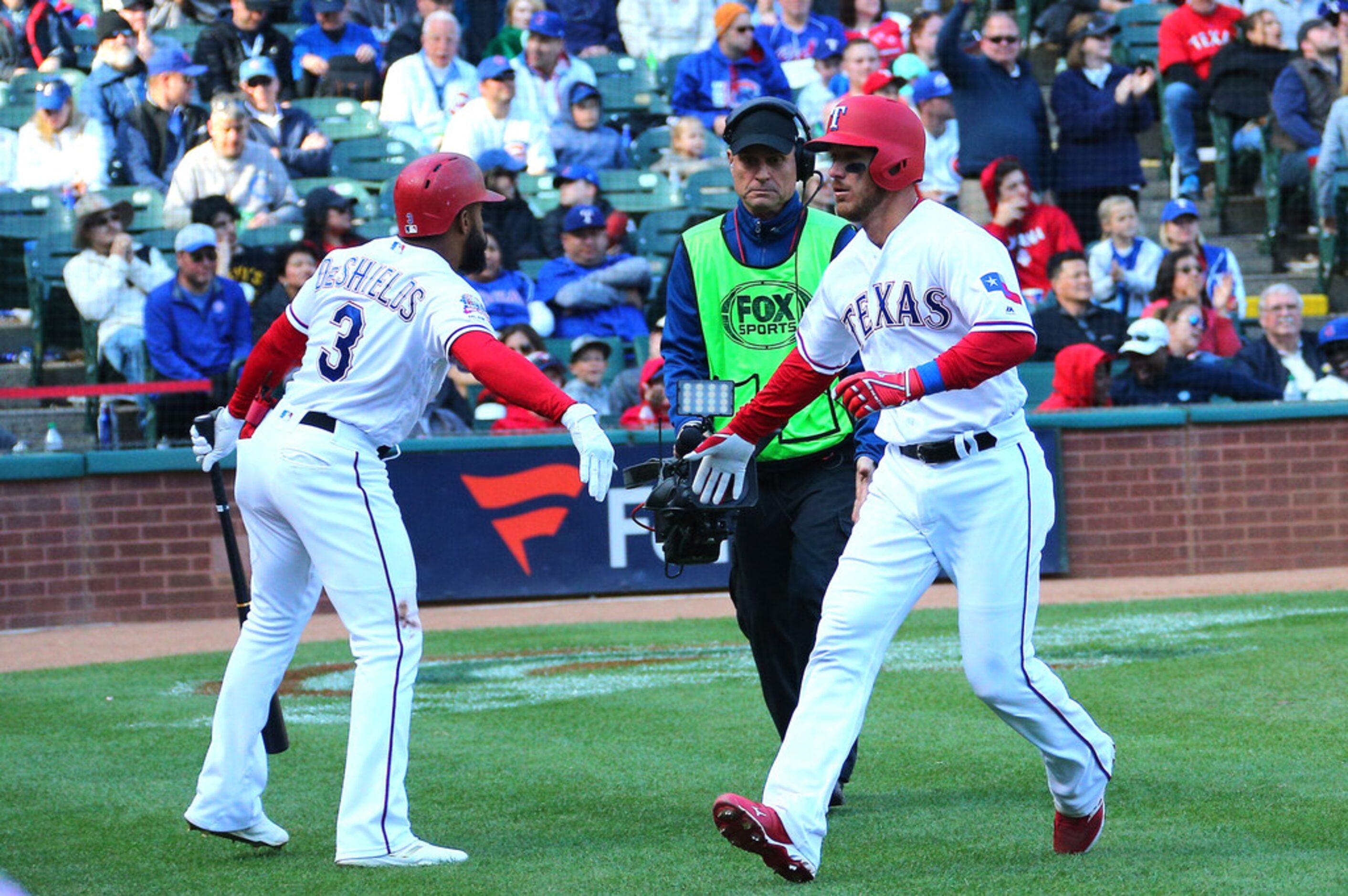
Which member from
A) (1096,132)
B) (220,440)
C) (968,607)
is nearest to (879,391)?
(968,607)

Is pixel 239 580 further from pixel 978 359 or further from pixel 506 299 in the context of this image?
pixel 506 299

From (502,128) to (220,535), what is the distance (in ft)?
14.6

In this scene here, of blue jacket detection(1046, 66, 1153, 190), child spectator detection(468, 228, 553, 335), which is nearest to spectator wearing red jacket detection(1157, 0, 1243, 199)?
blue jacket detection(1046, 66, 1153, 190)

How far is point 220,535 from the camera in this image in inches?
428

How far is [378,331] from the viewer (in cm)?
482

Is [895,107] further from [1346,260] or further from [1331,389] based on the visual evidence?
[1346,260]

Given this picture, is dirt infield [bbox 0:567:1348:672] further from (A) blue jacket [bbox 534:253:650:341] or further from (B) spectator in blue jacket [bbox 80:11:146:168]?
(B) spectator in blue jacket [bbox 80:11:146:168]

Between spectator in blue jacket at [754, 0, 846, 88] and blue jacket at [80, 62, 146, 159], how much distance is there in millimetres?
5106

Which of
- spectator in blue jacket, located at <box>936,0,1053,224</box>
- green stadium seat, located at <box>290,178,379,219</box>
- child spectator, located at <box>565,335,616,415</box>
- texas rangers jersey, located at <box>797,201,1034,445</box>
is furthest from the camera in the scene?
spectator in blue jacket, located at <box>936,0,1053,224</box>

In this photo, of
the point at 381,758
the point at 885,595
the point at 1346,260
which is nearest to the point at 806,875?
the point at 885,595

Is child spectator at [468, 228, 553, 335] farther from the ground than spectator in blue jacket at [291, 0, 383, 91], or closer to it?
closer to it

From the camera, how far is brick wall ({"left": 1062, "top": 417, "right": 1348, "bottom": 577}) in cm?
1163

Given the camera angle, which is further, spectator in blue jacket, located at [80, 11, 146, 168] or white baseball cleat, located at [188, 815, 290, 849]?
spectator in blue jacket, located at [80, 11, 146, 168]

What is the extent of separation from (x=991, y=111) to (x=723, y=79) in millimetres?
2128
